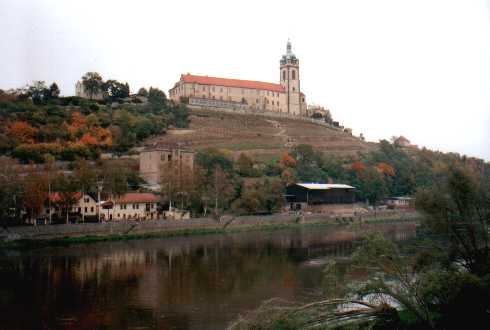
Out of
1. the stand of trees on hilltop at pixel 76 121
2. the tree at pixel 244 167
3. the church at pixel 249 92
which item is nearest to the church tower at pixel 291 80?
the church at pixel 249 92

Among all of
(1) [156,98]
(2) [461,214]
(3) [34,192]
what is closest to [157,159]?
(3) [34,192]

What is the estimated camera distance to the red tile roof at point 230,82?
8994cm

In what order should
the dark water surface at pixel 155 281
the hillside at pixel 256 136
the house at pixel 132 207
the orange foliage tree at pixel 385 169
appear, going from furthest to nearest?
the hillside at pixel 256 136
the orange foliage tree at pixel 385 169
the house at pixel 132 207
the dark water surface at pixel 155 281

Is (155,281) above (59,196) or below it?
below

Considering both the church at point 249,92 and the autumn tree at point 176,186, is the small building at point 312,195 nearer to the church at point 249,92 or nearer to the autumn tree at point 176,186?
the autumn tree at point 176,186

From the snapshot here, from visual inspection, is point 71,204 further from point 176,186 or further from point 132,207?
point 176,186

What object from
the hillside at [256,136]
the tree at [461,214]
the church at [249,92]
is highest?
the church at [249,92]

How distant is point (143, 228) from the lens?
39.0 meters

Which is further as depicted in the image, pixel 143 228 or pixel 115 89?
pixel 115 89

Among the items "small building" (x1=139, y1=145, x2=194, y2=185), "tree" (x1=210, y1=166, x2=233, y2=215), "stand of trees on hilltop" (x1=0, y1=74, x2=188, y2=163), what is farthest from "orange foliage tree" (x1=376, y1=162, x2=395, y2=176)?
"stand of trees on hilltop" (x1=0, y1=74, x2=188, y2=163)

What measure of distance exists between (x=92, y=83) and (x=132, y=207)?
139ft

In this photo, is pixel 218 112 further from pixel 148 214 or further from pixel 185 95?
pixel 148 214

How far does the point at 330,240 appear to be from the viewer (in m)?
38.3

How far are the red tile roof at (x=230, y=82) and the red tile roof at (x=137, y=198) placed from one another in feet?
159
